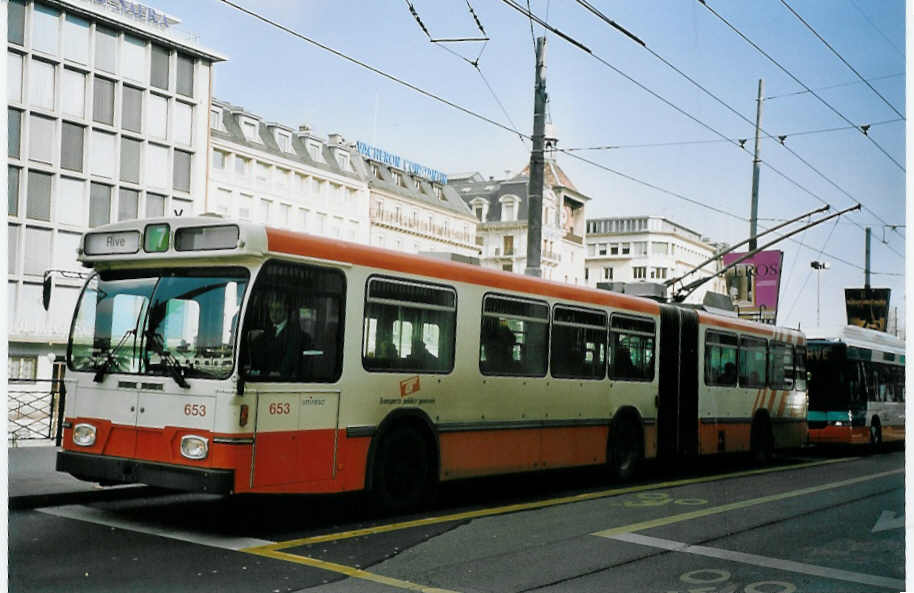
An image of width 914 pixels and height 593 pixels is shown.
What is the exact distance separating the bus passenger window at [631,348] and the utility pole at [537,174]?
1.26 metres

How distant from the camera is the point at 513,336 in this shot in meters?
10.9

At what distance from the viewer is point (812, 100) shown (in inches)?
393

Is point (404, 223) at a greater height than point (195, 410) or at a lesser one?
greater

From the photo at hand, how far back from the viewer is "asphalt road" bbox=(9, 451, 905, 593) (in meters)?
6.74

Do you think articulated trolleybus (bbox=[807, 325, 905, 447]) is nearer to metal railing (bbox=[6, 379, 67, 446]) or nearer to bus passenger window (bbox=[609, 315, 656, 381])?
bus passenger window (bbox=[609, 315, 656, 381])

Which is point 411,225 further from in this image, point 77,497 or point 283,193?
point 77,497

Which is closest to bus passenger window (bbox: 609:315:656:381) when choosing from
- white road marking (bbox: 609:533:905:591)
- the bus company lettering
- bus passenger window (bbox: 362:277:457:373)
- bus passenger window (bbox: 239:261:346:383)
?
bus passenger window (bbox: 362:277:457:373)

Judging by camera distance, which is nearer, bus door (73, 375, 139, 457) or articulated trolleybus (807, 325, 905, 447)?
bus door (73, 375, 139, 457)

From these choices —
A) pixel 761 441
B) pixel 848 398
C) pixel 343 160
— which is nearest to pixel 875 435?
pixel 848 398

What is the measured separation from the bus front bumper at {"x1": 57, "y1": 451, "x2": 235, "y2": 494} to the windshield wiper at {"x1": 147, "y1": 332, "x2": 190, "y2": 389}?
2.11 feet

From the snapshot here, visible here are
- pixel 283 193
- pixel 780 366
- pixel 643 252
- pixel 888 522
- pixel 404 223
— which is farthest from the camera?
pixel 780 366

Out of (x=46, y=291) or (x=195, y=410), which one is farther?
(x=46, y=291)

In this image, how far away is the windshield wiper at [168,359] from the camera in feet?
25.7

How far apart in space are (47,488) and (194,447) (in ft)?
7.91
